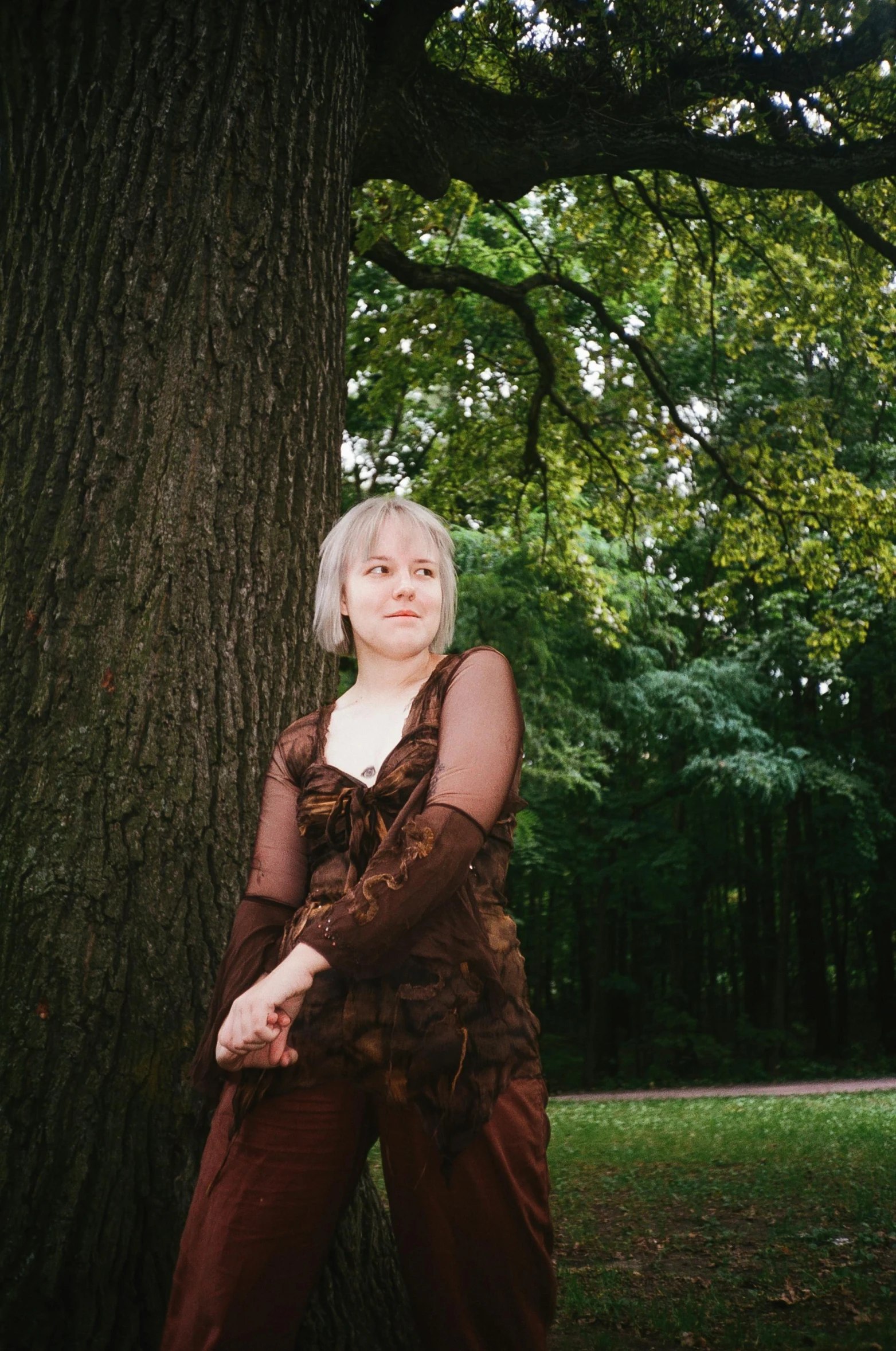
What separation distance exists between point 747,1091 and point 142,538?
1879 cm

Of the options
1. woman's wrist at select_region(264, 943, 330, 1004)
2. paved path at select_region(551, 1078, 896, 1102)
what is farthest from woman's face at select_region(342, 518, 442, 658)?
paved path at select_region(551, 1078, 896, 1102)

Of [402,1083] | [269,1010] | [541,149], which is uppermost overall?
[541,149]

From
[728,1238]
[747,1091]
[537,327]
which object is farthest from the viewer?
[747,1091]

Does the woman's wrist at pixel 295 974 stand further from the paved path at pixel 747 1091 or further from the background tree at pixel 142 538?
the paved path at pixel 747 1091

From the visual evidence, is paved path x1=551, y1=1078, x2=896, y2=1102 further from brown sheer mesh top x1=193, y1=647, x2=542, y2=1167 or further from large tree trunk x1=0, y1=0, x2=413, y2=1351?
brown sheer mesh top x1=193, y1=647, x2=542, y2=1167

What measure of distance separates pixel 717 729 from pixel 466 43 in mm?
15345

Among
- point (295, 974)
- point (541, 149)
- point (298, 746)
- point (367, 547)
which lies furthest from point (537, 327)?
point (295, 974)

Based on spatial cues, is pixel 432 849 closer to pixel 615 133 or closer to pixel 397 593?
pixel 397 593

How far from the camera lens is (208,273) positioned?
11.4 feet

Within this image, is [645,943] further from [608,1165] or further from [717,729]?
[608,1165]

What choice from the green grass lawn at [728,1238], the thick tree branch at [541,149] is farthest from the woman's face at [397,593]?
the thick tree branch at [541,149]

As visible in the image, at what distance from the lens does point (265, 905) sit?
7.57 feet

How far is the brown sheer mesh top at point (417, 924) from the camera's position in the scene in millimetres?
2012

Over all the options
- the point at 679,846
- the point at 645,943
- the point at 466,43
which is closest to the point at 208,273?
the point at 466,43
